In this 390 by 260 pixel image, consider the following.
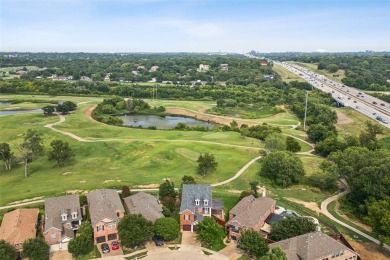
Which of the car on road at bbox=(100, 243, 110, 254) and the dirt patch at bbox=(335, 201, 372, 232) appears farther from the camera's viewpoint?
the dirt patch at bbox=(335, 201, 372, 232)

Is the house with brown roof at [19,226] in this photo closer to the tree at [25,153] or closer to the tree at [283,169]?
the tree at [25,153]

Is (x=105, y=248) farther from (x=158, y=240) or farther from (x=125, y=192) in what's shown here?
(x=125, y=192)

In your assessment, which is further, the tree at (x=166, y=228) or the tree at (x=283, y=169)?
the tree at (x=283, y=169)

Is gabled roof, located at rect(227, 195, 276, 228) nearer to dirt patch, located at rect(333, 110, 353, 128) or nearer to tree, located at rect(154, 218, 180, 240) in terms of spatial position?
tree, located at rect(154, 218, 180, 240)

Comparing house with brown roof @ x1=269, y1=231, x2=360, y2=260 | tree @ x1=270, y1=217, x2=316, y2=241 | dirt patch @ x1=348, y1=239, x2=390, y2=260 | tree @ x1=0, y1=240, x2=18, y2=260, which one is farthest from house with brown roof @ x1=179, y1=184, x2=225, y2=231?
tree @ x1=0, y1=240, x2=18, y2=260

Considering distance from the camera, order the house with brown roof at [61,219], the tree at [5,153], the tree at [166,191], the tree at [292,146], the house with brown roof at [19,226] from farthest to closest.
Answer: the tree at [292,146]
the tree at [5,153]
the tree at [166,191]
the house with brown roof at [61,219]
the house with brown roof at [19,226]

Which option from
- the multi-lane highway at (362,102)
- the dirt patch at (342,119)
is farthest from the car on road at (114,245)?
the dirt patch at (342,119)

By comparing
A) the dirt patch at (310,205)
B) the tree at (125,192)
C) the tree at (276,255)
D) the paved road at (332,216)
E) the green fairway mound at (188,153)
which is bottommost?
the paved road at (332,216)
